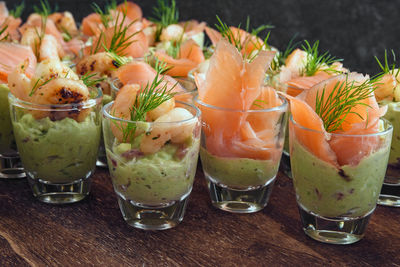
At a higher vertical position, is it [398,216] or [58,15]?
[58,15]

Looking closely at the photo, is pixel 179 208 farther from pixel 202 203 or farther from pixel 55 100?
pixel 55 100

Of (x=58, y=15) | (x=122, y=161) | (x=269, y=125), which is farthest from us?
(x=58, y=15)

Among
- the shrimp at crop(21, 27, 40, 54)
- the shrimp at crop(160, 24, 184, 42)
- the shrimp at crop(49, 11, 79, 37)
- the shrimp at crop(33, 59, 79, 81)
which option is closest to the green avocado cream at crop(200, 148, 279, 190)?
the shrimp at crop(33, 59, 79, 81)

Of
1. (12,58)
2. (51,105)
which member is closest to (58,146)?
(51,105)

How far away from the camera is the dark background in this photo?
3760mm

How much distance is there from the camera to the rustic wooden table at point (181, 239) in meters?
1.29

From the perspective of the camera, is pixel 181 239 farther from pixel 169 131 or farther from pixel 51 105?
pixel 51 105

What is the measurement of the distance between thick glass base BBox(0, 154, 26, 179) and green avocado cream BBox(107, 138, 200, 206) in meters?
0.46

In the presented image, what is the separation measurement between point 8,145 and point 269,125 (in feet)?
2.59

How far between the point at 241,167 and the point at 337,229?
0.93 ft

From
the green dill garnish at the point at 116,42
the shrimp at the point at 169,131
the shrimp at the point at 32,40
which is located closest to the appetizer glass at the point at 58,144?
the shrimp at the point at 169,131

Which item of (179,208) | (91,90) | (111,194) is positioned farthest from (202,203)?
(91,90)

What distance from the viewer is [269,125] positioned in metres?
1.45

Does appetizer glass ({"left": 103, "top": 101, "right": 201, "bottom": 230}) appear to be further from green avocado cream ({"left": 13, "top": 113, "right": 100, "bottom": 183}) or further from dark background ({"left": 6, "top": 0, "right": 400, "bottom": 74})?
dark background ({"left": 6, "top": 0, "right": 400, "bottom": 74})
